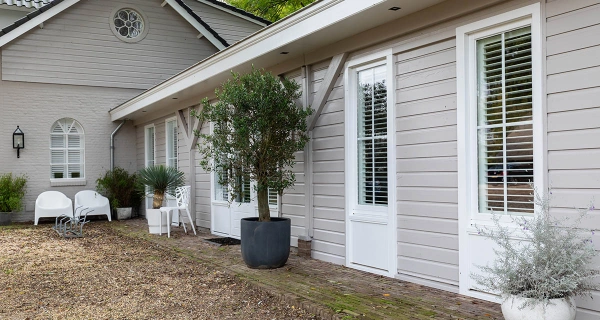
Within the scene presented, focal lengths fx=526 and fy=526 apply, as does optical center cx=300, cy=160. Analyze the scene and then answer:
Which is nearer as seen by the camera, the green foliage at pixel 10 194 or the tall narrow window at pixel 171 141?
the tall narrow window at pixel 171 141

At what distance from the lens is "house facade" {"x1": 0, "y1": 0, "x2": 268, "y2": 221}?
1161cm

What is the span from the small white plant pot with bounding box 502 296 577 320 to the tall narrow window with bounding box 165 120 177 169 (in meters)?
8.41

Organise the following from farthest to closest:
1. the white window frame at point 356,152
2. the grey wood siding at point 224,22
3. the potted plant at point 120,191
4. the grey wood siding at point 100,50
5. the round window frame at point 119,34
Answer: the grey wood siding at point 224,22
the round window frame at point 119,34
the potted plant at point 120,191
the grey wood siding at point 100,50
the white window frame at point 356,152

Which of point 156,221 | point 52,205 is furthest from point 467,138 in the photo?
point 52,205

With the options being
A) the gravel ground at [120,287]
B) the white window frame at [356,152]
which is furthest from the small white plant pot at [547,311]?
the white window frame at [356,152]

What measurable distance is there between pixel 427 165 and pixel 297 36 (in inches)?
77.3

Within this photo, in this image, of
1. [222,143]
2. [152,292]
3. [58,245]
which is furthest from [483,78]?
[58,245]

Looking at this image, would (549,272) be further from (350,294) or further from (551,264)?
(350,294)

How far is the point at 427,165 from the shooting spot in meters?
4.70

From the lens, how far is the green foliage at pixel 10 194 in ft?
35.8

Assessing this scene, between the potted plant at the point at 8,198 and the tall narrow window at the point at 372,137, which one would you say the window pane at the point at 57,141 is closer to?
the potted plant at the point at 8,198

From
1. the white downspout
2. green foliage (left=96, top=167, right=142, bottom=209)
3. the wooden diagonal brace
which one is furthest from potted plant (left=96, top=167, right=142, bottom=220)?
the wooden diagonal brace

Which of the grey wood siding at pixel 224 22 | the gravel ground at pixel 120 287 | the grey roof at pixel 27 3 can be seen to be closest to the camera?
the gravel ground at pixel 120 287

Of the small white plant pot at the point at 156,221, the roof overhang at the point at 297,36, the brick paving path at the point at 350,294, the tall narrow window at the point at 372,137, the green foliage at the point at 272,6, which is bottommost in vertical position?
the brick paving path at the point at 350,294
